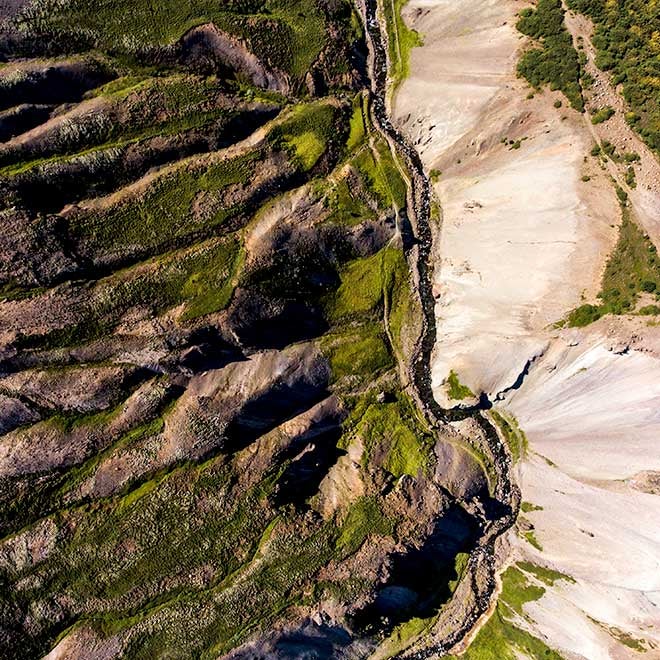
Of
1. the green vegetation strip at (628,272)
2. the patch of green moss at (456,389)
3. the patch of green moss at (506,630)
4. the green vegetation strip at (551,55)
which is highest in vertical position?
the green vegetation strip at (551,55)

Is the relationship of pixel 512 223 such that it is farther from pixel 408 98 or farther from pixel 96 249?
pixel 96 249

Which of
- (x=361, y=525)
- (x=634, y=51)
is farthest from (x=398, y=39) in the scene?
(x=361, y=525)

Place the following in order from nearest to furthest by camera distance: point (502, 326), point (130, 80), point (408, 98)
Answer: point (130, 80)
point (502, 326)
point (408, 98)

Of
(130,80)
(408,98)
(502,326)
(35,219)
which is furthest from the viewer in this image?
(408,98)

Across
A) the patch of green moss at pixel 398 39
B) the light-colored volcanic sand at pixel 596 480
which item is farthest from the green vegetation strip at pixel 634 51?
the light-colored volcanic sand at pixel 596 480

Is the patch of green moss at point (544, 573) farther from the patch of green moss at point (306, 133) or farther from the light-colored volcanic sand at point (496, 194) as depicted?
the patch of green moss at point (306, 133)

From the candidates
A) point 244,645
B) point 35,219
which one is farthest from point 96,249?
point 244,645

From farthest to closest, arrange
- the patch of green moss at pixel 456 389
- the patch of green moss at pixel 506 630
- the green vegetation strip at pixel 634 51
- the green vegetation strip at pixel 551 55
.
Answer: the patch of green moss at pixel 506 630 → the patch of green moss at pixel 456 389 → the green vegetation strip at pixel 551 55 → the green vegetation strip at pixel 634 51
